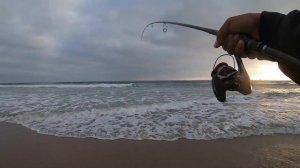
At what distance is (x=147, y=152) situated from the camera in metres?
5.42

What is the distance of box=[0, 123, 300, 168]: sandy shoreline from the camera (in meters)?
4.83

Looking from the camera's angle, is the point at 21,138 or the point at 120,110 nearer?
the point at 21,138

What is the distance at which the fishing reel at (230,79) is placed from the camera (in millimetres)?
2162

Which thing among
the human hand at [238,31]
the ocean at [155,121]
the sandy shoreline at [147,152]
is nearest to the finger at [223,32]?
the human hand at [238,31]

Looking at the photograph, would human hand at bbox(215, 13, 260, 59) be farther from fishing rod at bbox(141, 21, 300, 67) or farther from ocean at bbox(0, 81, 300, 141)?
ocean at bbox(0, 81, 300, 141)

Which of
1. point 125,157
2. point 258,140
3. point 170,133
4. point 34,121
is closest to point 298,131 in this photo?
point 258,140

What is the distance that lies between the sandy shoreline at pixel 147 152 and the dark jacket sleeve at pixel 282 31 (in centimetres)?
335

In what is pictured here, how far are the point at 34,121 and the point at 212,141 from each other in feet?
14.7

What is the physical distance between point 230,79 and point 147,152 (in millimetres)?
3370

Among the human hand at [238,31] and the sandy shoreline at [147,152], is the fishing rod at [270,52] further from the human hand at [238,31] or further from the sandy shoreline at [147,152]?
the sandy shoreline at [147,152]

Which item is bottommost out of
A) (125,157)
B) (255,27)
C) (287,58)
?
(125,157)

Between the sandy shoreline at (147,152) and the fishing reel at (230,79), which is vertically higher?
the fishing reel at (230,79)

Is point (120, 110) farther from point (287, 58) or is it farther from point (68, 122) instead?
point (287, 58)

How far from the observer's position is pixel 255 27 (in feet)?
5.61
